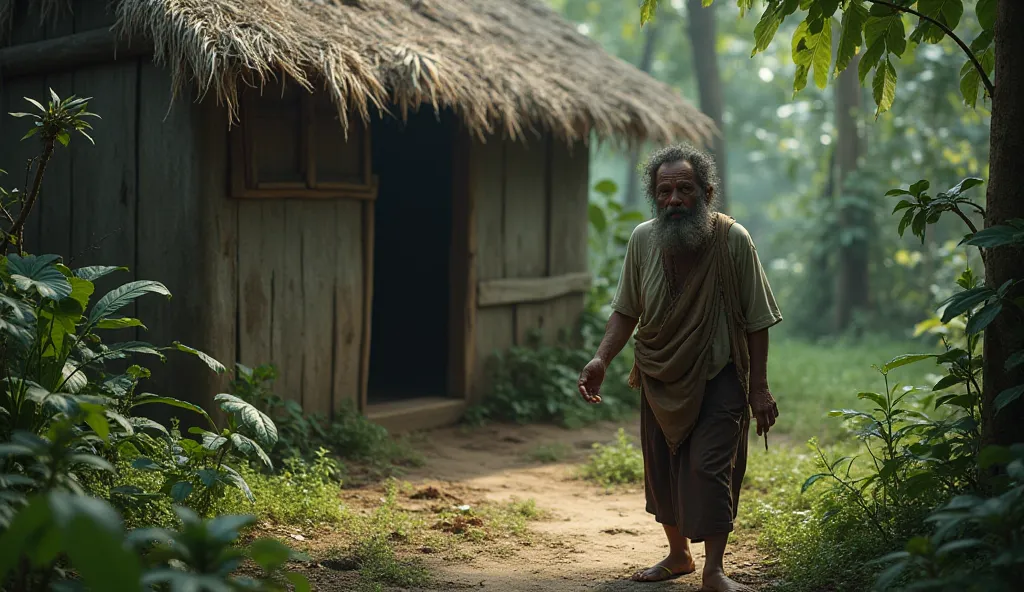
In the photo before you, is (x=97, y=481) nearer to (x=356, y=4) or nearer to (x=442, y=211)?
(x=356, y=4)

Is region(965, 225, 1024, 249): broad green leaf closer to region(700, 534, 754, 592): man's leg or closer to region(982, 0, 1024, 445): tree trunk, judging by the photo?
region(982, 0, 1024, 445): tree trunk

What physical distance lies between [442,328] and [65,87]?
160 inches

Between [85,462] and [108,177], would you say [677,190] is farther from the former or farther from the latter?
[108,177]

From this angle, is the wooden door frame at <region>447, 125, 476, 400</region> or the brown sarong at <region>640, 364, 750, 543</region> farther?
the wooden door frame at <region>447, 125, 476, 400</region>

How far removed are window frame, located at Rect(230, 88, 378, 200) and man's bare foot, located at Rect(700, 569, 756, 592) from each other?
3.51 meters

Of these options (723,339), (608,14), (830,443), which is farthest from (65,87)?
(608,14)

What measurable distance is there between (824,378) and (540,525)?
568 cm

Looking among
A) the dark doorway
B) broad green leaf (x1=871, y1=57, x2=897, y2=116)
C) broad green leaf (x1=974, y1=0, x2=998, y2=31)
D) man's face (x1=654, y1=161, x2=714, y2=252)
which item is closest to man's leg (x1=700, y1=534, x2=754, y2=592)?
man's face (x1=654, y1=161, x2=714, y2=252)

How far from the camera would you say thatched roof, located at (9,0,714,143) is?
5.33m

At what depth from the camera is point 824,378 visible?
10180mm

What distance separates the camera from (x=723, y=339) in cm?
404

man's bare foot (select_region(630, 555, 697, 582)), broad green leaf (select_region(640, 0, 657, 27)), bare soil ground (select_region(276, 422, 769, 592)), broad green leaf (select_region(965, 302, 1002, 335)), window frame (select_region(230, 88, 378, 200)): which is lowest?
bare soil ground (select_region(276, 422, 769, 592))

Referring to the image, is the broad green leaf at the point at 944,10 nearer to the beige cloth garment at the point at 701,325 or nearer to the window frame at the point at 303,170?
the beige cloth garment at the point at 701,325

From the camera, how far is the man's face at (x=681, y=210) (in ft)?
13.4
